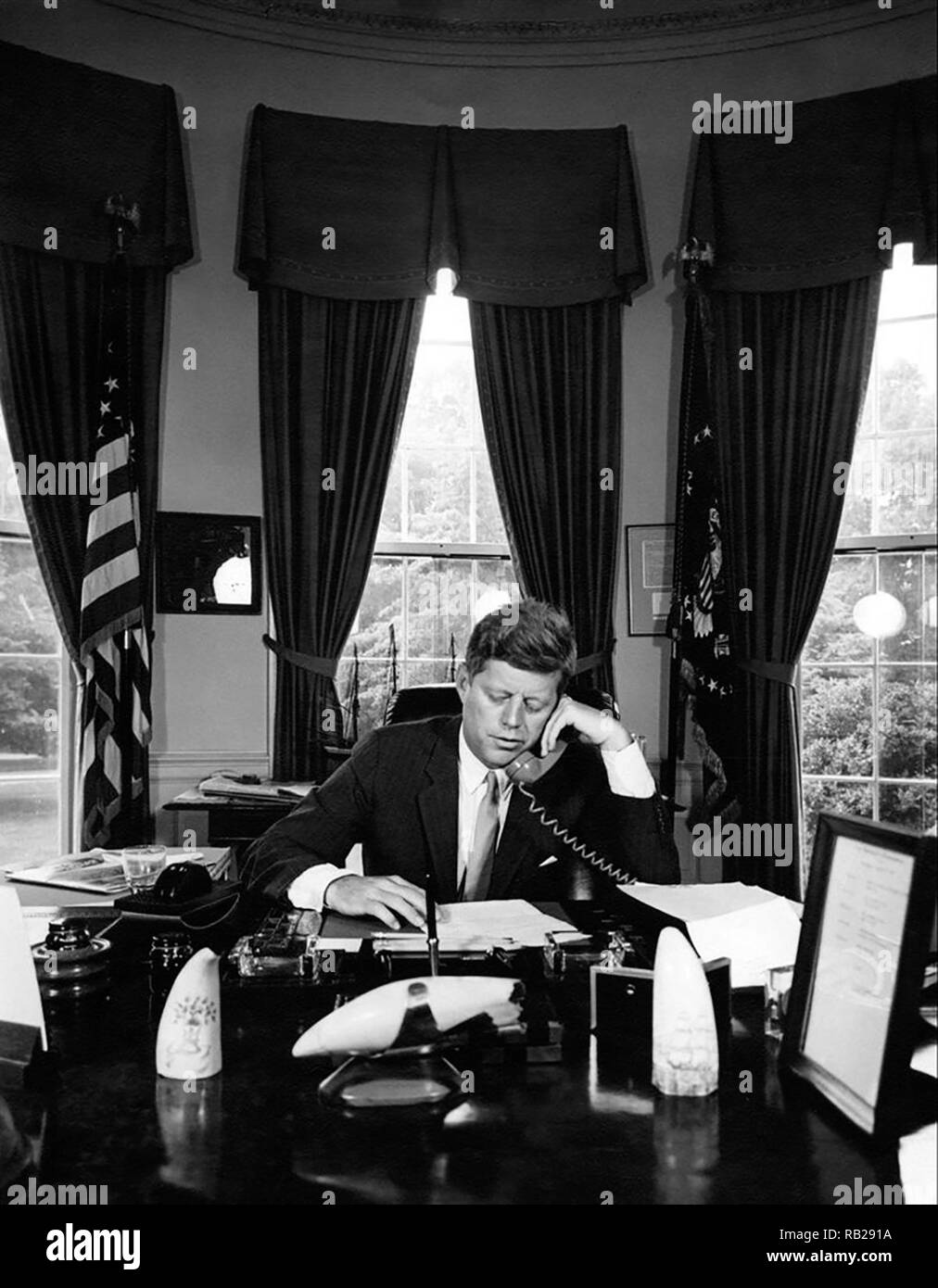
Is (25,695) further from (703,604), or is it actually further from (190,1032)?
(190,1032)

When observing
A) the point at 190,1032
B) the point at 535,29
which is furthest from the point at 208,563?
the point at 190,1032

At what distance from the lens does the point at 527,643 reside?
2.12 metres

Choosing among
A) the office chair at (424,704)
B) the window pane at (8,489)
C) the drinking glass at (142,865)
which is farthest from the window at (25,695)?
the drinking glass at (142,865)

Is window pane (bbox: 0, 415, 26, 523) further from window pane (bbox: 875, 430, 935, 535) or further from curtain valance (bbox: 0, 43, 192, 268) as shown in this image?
window pane (bbox: 875, 430, 935, 535)

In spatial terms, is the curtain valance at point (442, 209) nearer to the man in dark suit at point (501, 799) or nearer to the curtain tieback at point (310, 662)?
the curtain tieback at point (310, 662)

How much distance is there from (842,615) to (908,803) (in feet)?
2.72

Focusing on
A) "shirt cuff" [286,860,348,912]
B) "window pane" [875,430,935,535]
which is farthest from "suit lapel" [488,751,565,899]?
"window pane" [875,430,935,535]

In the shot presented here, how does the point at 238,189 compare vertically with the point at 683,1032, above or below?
above

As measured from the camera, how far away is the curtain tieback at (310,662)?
14.0 ft

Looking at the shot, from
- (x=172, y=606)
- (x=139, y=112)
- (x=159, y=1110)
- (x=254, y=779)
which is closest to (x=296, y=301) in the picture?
(x=139, y=112)

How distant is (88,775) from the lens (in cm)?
381

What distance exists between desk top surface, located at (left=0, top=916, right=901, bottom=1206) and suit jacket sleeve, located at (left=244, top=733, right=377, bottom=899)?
0.71m

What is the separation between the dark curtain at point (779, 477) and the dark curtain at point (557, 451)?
1.64ft

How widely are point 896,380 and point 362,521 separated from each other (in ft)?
7.67
